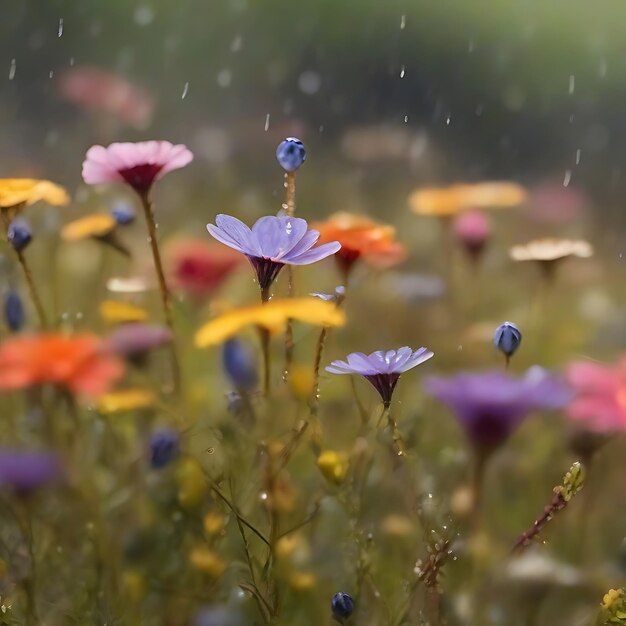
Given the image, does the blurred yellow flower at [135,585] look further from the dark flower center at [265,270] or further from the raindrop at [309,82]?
the raindrop at [309,82]

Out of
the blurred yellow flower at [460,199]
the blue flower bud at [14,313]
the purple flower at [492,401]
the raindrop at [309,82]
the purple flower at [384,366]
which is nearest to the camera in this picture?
the purple flower at [492,401]

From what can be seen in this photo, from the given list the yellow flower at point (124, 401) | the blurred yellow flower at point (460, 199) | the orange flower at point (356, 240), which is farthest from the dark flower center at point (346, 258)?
the blurred yellow flower at point (460, 199)

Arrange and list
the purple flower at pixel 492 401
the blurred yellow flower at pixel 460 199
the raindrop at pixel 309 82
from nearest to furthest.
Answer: the purple flower at pixel 492 401 → the blurred yellow flower at pixel 460 199 → the raindrop at pixel 309 82

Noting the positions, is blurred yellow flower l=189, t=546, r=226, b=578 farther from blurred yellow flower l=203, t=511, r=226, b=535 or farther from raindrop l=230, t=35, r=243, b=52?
raindrop l=230, t=35, r=243, b=52

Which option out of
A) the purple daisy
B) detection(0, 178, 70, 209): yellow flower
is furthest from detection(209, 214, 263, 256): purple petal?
detection(0, 178, 70, 209): yellow flower

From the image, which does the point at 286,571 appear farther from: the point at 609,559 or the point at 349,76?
the point at 349,76
